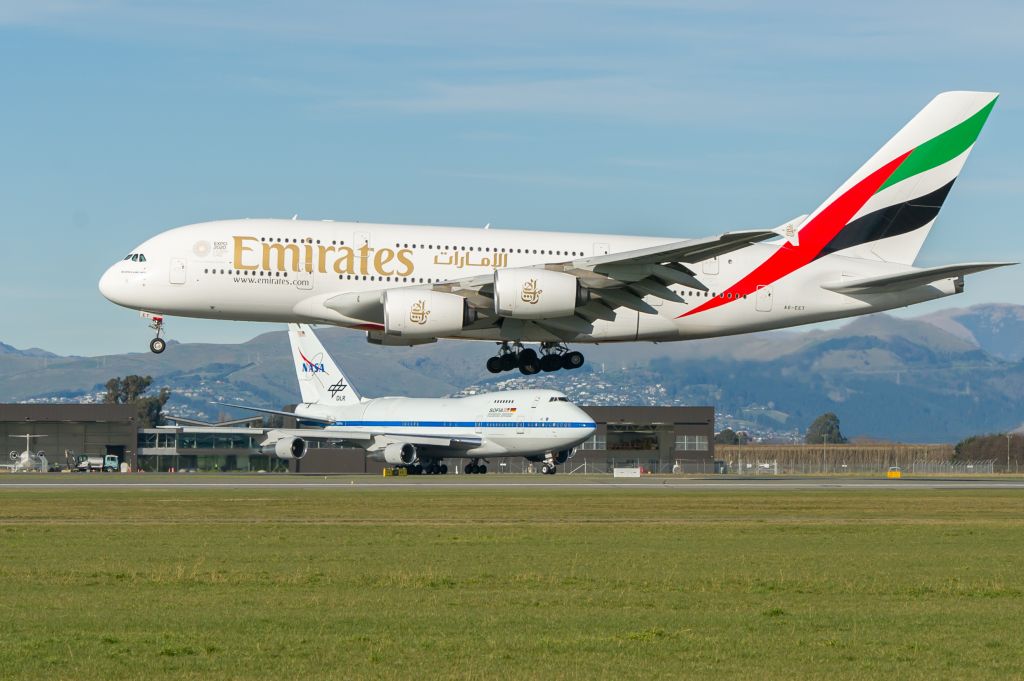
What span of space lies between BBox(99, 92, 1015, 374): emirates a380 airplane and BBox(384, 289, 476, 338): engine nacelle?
0.15 ft

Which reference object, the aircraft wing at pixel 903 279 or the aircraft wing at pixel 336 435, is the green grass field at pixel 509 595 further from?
the aircraft wing at pixel 336 435

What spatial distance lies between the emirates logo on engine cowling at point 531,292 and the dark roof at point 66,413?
108 metres

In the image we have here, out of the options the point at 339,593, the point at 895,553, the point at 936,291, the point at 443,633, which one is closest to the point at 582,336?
the point at 936,291

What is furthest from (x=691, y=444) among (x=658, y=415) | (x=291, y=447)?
(x=291, y=447)

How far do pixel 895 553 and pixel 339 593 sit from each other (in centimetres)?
1459

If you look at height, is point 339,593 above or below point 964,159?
below

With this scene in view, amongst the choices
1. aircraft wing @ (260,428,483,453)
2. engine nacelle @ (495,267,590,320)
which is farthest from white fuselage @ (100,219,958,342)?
aircraft wing @ (260,428,483,453)

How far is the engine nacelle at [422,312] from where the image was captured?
45.5 m

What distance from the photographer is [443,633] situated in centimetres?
2005

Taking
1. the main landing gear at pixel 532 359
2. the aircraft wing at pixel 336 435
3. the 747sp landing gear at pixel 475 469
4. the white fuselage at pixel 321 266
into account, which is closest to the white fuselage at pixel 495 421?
the aircraft wing at pixel 336 435

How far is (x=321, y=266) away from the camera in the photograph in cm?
4647

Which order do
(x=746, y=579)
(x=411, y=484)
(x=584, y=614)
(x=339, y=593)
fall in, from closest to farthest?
(x=584, y=614)
(x=339, y=593)
(x=746, y=579)
(x=411, y=484)

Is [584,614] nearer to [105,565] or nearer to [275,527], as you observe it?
[105,565]

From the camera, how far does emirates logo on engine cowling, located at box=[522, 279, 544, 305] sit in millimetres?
45875
